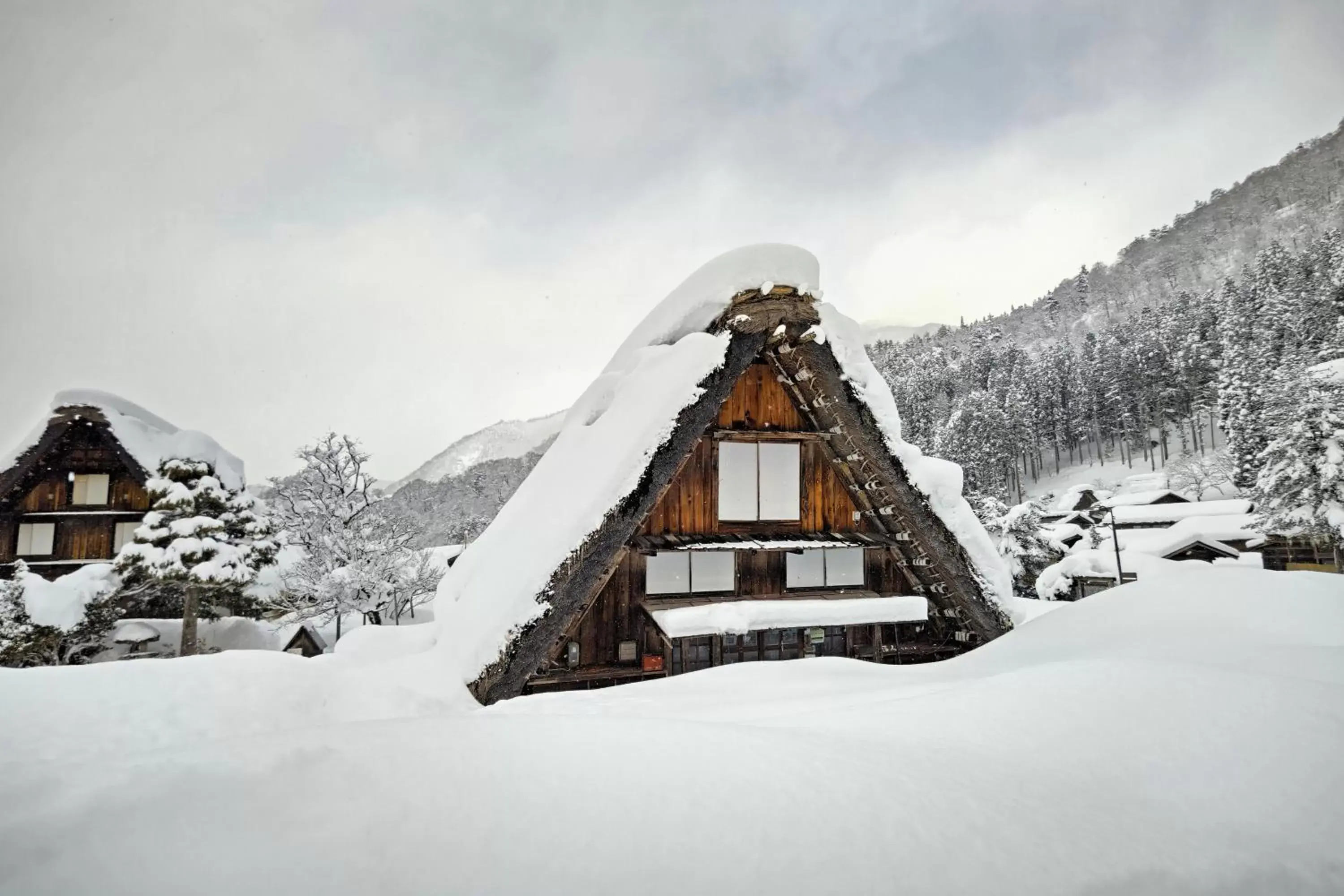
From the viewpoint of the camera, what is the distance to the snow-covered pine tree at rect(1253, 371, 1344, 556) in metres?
19.0

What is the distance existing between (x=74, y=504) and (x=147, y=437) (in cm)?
294

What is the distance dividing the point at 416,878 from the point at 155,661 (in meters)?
3.20

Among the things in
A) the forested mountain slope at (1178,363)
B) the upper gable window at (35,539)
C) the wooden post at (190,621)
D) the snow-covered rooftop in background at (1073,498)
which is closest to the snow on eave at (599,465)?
the wooden post at (190,621)

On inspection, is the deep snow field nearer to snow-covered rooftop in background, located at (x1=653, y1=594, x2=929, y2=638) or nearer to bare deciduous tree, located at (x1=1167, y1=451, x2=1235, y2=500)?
snow-covered rooftop in background, located at (x1=653, y1=594, x2=929, y2=638)

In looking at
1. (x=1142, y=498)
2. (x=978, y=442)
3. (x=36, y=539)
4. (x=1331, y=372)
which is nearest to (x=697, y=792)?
(x=36, y=539)

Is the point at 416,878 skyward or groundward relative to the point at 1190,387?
groundward

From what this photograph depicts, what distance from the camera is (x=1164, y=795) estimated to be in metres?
2.33

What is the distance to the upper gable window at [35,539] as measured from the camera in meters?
15.8

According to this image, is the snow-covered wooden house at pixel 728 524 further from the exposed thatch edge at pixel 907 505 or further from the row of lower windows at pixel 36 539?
the row of lower windows at pixel 36 539

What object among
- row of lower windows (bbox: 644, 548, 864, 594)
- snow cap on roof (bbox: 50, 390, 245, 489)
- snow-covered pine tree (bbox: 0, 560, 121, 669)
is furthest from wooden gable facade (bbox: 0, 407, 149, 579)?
row of lower windows (bbox: 644, 548, 864, 594)

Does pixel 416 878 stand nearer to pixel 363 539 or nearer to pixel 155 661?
pixel 155 661

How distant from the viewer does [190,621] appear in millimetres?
14477

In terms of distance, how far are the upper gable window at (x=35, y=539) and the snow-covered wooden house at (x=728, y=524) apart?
1566cm

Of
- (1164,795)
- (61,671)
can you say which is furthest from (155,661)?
A: (1164,795)
